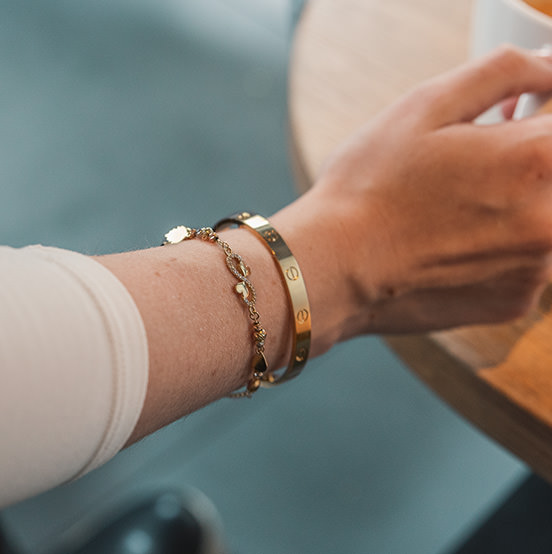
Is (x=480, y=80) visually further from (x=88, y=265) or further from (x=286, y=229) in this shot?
(x=88, y=265)

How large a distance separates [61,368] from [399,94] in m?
0.42

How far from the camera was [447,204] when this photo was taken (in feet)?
1.30

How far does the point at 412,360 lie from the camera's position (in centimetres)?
48

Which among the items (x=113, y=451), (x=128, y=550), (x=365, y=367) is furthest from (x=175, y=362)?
(x=365, y=367)

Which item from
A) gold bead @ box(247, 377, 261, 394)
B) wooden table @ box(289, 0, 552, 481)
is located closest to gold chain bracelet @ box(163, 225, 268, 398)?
gold bead @ box(247, 377, 261, 394)

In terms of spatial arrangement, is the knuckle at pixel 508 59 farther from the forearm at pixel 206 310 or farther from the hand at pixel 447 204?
the forearm at pixel 206 310

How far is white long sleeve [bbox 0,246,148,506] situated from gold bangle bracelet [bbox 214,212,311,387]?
10 centimetres

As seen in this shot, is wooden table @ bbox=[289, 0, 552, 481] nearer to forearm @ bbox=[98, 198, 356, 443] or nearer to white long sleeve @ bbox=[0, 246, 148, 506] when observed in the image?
forearm @ bbox=[98, 198, 356, 443]

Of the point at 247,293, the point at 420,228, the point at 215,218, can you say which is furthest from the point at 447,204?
the point at 215,218

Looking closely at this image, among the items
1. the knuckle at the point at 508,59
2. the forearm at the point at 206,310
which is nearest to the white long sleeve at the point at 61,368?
the forearm at the point at 206,310

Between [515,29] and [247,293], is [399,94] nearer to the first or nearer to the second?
[515,29]

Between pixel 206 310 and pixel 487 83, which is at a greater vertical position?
pixel 487 83

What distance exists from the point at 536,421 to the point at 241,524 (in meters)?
0.71

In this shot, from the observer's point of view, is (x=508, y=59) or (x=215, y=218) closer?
(x=508, y=59)
